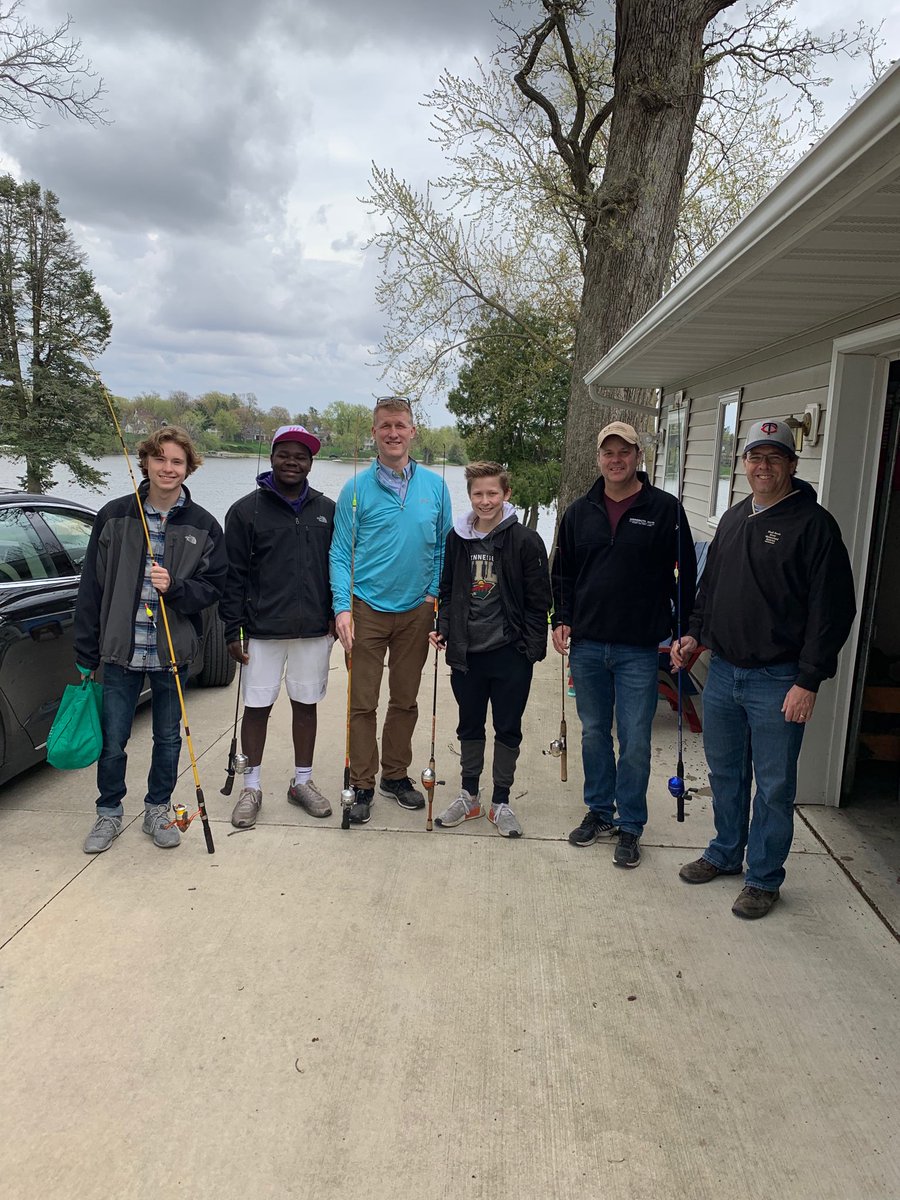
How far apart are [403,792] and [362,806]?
28 centimetres

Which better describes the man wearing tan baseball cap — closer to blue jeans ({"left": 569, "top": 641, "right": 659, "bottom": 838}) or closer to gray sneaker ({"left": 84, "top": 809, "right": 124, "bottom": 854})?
blue jeans ({"left": 569, "top": 641, "right": 659, "bottom": 838})

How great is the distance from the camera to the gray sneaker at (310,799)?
3.72 metres

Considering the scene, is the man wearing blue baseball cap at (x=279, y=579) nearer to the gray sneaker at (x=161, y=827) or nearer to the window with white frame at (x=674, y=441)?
the gray sneaker at (x=161, y=827)

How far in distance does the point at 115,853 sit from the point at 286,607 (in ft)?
4.13

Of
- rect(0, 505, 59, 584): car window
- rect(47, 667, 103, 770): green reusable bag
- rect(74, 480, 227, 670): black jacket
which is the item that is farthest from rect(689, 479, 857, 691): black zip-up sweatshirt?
rect(0, 505, 59, 584): car window

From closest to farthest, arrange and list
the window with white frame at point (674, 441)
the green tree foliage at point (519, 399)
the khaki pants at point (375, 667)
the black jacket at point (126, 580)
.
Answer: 1. the black jacket at point (126, 580)
2. the khaki pants at point (375, 667)
3. the window with white frame at point (674, 441)
4. the green tree foliage at point (519, 399)

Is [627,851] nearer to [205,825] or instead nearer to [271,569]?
[205,825]

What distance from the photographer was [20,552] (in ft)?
12.9

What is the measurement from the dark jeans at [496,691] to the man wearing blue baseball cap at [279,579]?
2.21 ft

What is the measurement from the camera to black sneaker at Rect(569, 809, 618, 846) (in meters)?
3.50

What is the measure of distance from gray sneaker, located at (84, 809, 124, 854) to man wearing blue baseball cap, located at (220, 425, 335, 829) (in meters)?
0.50

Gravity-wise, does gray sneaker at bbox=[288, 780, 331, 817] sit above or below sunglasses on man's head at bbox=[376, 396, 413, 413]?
below

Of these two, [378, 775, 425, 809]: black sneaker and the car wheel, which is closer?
[378, 775, 425, 809]: black sneaker

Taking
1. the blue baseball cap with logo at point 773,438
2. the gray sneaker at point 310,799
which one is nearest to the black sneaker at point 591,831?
the gray sneaker at point 310,799
